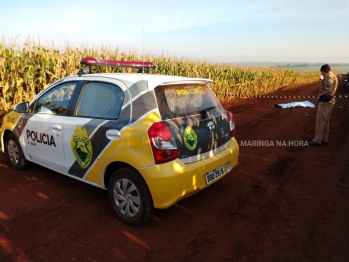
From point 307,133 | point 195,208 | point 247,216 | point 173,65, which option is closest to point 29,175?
point 195,208

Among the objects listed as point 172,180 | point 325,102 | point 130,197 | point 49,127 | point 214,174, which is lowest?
point 130,197

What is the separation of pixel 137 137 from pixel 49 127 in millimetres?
1754

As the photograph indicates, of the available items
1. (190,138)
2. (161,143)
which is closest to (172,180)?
(161,143)

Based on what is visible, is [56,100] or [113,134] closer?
[113,134]

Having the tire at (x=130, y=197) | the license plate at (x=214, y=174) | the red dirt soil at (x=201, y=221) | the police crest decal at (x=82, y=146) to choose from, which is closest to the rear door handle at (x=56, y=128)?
the police crest decal at (x=82, y=146)

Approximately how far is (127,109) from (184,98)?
755 millimetres

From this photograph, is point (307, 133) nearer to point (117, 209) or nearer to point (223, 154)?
point (223, 154)

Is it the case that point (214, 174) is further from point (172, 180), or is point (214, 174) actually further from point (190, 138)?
point (172, 180)

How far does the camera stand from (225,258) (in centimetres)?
277

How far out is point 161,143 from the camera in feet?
10.0

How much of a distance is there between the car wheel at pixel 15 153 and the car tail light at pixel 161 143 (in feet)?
10.0

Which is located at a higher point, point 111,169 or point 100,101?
point 100,101

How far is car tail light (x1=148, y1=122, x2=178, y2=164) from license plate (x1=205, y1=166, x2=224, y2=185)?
0.62 m

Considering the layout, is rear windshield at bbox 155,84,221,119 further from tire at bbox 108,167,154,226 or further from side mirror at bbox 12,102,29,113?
side mirror at bbox 12,102,29,113
